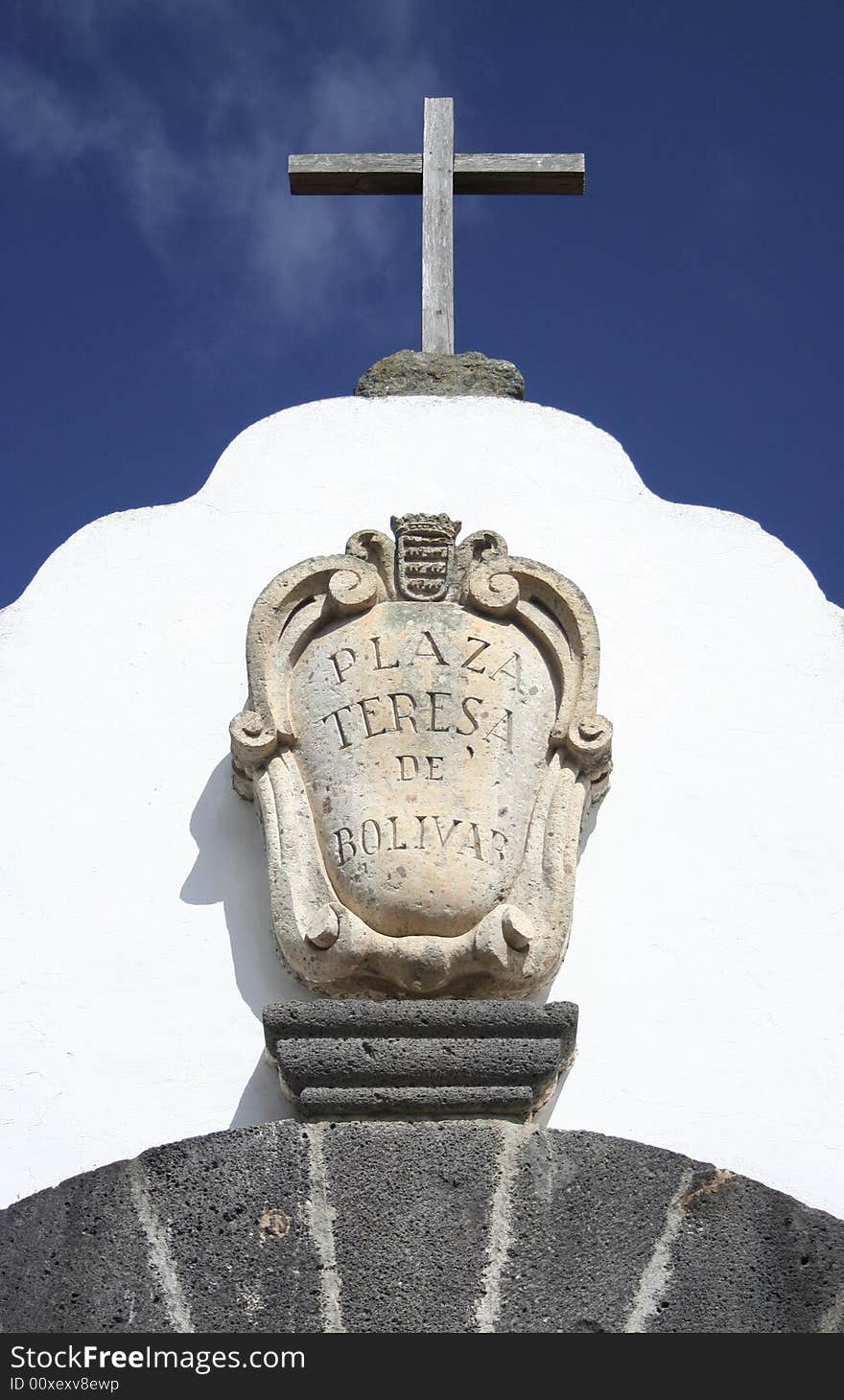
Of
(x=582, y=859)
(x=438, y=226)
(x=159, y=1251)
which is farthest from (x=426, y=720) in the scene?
(x=438, y=226)

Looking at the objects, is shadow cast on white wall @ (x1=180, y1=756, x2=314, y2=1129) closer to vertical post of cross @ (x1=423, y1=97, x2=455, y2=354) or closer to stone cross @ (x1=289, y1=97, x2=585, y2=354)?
vertical post of cross @ (x1=423, y1=97, x2=455, y2=354)

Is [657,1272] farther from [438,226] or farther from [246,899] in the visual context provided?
[438,226]

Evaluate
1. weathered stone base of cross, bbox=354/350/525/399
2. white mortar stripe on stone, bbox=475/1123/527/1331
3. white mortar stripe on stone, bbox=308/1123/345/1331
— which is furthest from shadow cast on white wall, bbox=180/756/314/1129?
weathered stone base of cross, bbox=354/350/525/399

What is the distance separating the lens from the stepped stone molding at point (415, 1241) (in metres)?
3.36

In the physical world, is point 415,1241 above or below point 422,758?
below

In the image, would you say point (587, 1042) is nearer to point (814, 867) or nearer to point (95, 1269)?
point (814, 867)

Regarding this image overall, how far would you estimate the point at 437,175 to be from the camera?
17.5ft

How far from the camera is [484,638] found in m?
4.16

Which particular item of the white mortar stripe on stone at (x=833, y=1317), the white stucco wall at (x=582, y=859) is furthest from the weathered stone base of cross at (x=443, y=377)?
the white mortar stripe on stone at (x=833, y=1317)

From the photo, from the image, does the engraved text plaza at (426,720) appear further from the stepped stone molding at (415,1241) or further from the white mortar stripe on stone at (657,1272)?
the white mortar stripe on stone at (657,1272)

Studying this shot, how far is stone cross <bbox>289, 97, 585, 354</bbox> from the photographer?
5289mm

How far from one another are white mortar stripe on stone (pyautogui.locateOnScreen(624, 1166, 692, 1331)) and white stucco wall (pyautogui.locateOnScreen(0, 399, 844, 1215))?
266 millimetres

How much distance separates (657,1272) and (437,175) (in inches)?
118

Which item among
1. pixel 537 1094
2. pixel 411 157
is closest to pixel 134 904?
pixel 537 1094
